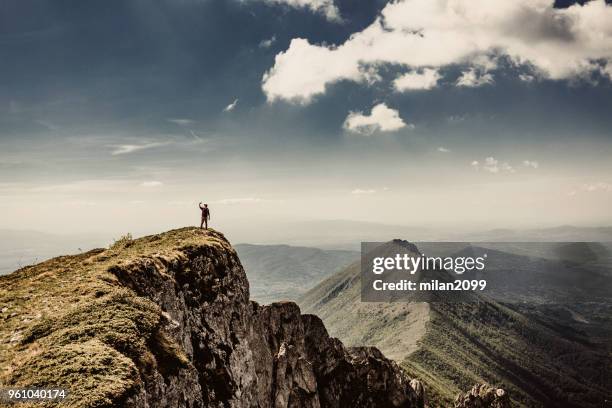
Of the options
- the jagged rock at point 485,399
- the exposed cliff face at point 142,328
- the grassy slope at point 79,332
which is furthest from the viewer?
the jagged rock at point 485,399

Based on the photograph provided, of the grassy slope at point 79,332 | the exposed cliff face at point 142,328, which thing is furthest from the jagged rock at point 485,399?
the grassy slope at point 79,332

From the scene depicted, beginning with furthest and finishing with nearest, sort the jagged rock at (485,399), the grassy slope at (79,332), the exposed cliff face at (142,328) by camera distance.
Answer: the jagged rock at (485,399) < the exposed cliff face at (142,328) < the grassy slope at (79,332)

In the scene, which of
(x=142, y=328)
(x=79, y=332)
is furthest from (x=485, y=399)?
(x=79, y=332)

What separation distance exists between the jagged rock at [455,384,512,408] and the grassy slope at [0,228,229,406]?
14562 centimetres

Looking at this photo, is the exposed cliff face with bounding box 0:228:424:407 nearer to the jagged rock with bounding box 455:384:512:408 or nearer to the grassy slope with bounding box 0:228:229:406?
the grassy slope with bounding box 0:228:229:406

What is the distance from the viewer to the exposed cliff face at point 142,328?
20.4m

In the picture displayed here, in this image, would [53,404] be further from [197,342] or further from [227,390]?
[227,390]

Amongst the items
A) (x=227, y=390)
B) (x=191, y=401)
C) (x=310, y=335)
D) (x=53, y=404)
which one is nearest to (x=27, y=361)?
(x=53, y=404)

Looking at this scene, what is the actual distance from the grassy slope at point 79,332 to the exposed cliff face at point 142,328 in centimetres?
6

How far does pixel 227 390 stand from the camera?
3853 centimetres

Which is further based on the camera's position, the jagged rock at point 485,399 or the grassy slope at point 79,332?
the jagged rock at point 485,399

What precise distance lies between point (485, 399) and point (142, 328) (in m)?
152

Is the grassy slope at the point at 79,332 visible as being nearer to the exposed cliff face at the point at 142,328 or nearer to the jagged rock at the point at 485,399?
the exposed cliff face at the point at 142,328

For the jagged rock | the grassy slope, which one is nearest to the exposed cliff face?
the grassy slope
